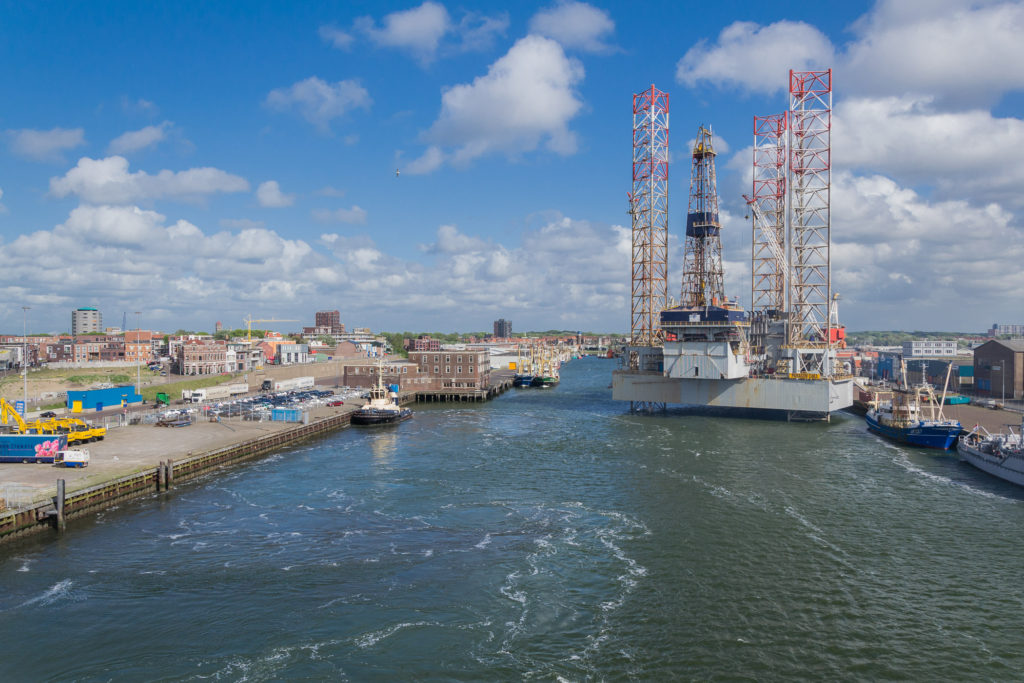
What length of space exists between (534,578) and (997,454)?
143 feet

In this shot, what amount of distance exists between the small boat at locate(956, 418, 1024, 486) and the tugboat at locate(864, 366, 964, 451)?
2617 mm

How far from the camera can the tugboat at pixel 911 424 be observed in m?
60.8

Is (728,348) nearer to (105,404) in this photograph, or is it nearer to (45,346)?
(105,404)

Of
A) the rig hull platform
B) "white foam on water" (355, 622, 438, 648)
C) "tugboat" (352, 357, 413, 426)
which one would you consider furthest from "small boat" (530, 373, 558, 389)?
"white foam on water" (355, 622, 438, 648)

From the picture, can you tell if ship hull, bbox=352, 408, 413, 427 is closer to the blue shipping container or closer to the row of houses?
the blue shipping container

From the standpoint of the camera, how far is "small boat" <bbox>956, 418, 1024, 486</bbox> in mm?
46500

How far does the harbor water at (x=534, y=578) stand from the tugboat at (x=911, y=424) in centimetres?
973

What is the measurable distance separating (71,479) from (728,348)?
64983 mm

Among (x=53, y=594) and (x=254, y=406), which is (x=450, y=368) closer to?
(x=254, y=406)

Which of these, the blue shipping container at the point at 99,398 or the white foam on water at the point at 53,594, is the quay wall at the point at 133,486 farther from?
the blue shipping container at the point at 99,398

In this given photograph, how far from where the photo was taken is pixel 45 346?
162125mm

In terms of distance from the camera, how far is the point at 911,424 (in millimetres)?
64000

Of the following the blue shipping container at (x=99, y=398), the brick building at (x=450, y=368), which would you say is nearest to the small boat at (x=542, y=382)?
the brick building at (x=450, y=368)

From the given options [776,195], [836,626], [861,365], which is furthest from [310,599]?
[861,365]
